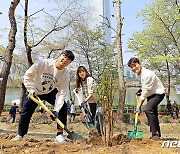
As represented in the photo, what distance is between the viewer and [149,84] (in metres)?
4.27

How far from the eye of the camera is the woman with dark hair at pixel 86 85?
4.89 metres

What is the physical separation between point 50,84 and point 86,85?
977 mm

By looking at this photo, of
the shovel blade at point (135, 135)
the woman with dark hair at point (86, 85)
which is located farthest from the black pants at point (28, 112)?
the shovel blade at point (135, 135)

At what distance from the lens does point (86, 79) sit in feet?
16.3

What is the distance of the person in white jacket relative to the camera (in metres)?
4.03

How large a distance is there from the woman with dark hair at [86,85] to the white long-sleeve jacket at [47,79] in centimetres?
69

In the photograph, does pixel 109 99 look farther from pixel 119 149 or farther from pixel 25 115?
pixel 25 115

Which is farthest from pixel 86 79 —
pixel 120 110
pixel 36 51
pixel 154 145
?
pixel 36 51

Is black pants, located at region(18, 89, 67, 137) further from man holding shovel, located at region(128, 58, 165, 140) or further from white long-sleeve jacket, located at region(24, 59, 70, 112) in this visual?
man holding shovel, located at region(128, 58, 165, 140)

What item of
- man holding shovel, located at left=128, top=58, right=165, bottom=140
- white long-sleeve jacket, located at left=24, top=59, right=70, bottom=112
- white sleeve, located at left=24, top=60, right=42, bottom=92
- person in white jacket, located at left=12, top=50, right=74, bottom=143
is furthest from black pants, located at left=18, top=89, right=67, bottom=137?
man holding shovel, located at left=128, top=58, right=165, bottom=140

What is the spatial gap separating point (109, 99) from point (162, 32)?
1616cm

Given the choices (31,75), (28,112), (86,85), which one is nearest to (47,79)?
(31,75)

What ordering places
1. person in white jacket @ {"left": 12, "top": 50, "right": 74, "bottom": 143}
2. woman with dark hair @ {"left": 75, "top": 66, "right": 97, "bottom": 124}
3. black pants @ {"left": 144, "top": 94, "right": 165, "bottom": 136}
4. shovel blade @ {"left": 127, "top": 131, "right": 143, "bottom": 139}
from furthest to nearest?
1. woman with dark hair @ {"left": 75, "top": 66, "right": 97, "bottom": 124}
2. black pants @ {"left": 144, "top": 94, "right": 165, "bottom": 136}
3. shovel blade @ {"left": 127, "top": 131, "right": 143, "bottom": 139}
4. person in white jacket @ {"left": 12, "top": 50, "right": 74, "bottom": 143}

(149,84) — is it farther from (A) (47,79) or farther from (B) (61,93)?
(A) (47,79)
